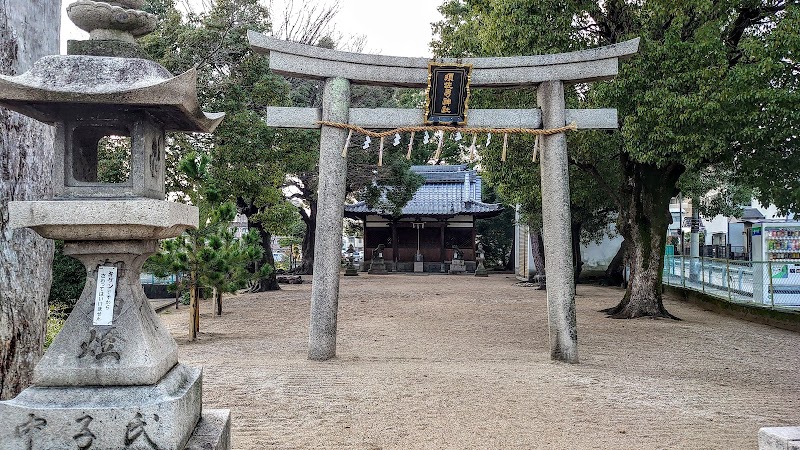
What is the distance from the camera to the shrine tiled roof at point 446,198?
30156 mm

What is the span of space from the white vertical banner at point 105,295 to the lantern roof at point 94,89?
958 mm

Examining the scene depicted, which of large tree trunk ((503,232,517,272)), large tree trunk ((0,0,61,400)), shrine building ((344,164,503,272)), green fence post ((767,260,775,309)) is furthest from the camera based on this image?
large tree trunk ((503,232,517,272))

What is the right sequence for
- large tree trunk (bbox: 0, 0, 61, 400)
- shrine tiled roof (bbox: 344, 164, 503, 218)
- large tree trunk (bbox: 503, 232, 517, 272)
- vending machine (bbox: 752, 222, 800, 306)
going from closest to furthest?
large tree trunk (bbox: 0, 0, 61, 400)
vending machine (bbox: 752, 222, 800, 306)
shrine tiled roof (bbox: 344, 164, 503, 218)
large tree trunk (bbox: 503, 232, 517, 272)

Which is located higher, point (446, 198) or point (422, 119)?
point (446, 198)

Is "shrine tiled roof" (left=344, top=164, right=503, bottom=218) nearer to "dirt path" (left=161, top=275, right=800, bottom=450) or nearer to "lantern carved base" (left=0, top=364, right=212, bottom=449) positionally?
"dirt path" (left=161, top=275, right=800, bottom=450)

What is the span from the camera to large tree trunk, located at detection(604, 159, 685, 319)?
12.7 m

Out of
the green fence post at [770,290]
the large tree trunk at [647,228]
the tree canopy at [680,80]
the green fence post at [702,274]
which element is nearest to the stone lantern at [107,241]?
the tree canopy at [680,80]

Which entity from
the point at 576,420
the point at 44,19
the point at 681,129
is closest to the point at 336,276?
the point at 576,420

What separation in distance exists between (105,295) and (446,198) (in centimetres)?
2891

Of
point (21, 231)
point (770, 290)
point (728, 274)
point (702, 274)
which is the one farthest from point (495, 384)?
point (702, 274)

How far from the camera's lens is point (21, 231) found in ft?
14.1

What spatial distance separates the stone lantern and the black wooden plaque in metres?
4.82

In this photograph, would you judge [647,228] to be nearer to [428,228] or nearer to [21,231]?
[21,231]

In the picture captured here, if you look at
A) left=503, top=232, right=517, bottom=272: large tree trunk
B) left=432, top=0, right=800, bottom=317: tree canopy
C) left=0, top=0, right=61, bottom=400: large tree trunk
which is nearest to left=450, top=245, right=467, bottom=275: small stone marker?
left=503, top=232, right=517, bottom=272: large tree trunk
